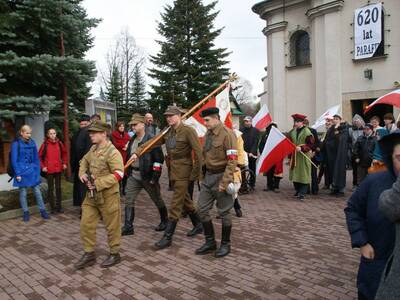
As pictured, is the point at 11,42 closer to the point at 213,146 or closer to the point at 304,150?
the point at 213,146

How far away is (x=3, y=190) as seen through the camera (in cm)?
983

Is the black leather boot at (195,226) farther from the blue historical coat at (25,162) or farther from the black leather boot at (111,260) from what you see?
the blue historical coat at (25,162)

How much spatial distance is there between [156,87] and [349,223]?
92.8ft

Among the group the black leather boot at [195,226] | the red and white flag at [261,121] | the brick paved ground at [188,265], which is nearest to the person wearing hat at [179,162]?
the brick paved ground at [188,265]

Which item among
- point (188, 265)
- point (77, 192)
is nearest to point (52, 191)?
point (77, 192)

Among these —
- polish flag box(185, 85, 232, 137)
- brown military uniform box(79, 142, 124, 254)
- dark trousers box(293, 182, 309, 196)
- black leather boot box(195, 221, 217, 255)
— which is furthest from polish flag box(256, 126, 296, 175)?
brown military uniform box(79, 142, 124, 254)

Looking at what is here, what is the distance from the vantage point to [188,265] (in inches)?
196

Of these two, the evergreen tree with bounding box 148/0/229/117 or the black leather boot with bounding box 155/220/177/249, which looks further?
the evergreen tree with bounding box 148/0/229/117

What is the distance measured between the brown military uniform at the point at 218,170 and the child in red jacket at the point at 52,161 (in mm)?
4019

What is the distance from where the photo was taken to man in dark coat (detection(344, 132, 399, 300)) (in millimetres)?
2660

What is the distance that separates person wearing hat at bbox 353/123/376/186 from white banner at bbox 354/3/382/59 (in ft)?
36.3

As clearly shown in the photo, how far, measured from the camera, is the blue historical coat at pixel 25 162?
747 cm

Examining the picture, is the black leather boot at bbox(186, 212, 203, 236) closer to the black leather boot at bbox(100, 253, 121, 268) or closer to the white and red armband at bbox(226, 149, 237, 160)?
the black leather boot at bbox(100, 253, 121, 268)

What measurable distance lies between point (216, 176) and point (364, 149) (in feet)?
18.4
